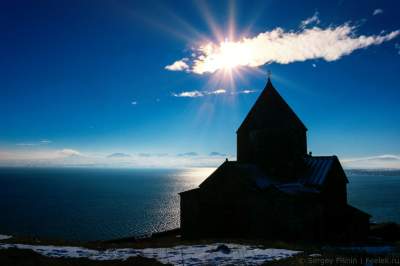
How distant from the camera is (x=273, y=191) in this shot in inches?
898

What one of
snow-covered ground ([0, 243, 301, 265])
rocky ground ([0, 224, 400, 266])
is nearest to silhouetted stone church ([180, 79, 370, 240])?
rocky ground ([0, 224, 400, 266])

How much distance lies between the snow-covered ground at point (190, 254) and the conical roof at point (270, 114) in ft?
42.6

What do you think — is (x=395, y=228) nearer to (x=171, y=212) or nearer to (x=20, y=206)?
(x=171, y=212)

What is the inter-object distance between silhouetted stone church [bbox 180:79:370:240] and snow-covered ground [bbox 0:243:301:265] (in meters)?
6.57

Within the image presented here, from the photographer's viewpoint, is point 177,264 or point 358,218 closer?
point 177,264

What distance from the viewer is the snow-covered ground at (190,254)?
13477mm

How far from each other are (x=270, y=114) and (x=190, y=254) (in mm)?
16154

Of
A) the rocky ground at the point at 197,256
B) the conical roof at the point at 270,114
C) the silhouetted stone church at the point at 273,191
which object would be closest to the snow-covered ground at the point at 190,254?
the rocky ground at the point at 197,256

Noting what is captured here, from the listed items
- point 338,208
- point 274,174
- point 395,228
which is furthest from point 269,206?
point 395,228

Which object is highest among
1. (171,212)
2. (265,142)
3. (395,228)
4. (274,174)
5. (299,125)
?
(299,125)

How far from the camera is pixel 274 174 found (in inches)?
1044

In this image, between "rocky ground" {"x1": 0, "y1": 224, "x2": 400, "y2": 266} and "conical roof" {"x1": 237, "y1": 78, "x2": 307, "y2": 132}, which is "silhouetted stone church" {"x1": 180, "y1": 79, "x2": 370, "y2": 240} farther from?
"rocky ground" {"x1": 0, "y1": 224, "x2": 400, "y2": 266}

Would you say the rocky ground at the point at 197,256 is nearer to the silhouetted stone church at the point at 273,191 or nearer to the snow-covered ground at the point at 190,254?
the snow-covered ground at the point at 190,254

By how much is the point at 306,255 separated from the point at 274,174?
13101mm
